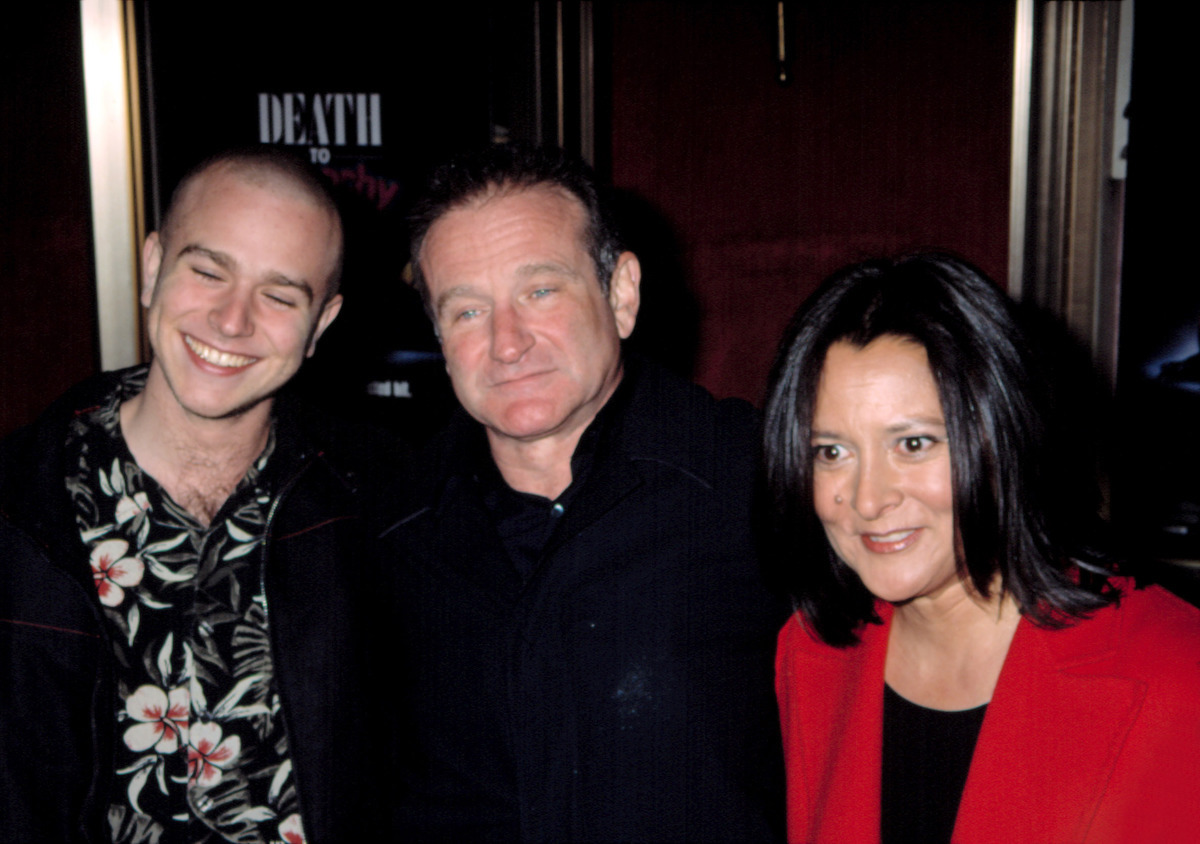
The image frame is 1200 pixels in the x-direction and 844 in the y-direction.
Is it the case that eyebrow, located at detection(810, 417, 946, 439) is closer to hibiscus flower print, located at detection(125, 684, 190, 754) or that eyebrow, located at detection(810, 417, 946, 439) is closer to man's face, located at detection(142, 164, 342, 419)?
man's face, located at detection(142, 164, 342, 419)

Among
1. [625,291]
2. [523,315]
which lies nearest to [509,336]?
[523,315]

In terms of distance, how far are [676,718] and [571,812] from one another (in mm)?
227

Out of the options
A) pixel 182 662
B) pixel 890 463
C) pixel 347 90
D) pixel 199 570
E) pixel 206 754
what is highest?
pixel 347 90

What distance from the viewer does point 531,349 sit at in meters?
1.64

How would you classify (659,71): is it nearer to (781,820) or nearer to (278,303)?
(278,303)

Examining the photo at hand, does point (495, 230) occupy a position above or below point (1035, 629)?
above

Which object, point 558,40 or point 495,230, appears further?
point 558,40

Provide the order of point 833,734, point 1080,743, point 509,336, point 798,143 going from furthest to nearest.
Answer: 1. point 798,143
2. point 509,336
3. point 833,734
4. point 1080,743

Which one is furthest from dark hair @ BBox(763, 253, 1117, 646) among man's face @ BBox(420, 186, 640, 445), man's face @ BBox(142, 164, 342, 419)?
man's face @ BBox(142, 164, 342, 419)

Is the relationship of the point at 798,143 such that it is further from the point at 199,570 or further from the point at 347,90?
the point at 199,570

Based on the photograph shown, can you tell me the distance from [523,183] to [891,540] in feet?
3.10

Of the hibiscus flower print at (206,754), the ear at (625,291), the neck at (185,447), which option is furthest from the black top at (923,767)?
the neck at (185,447)

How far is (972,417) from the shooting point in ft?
4.15

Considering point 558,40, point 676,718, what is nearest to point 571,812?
point 676,718
